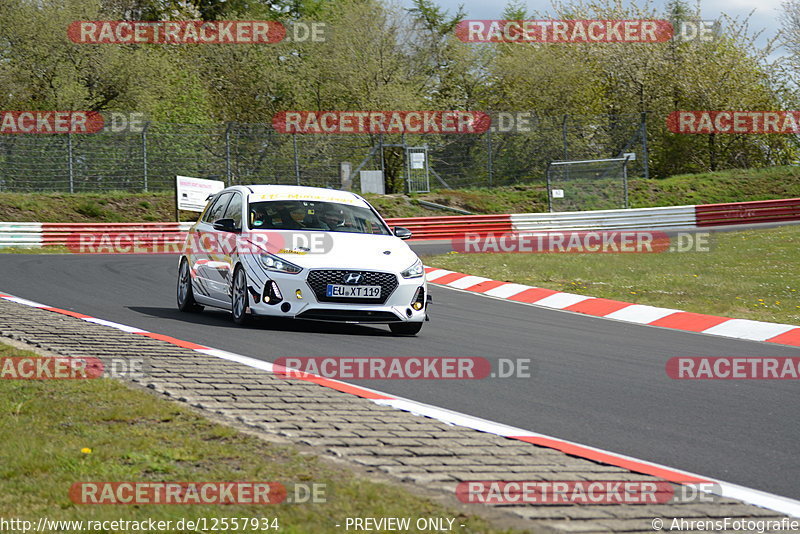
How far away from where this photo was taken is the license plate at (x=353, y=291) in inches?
424

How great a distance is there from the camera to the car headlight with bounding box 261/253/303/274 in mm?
10828

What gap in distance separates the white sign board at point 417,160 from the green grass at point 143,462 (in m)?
31.8

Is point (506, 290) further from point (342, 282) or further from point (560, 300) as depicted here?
point (342, 282)

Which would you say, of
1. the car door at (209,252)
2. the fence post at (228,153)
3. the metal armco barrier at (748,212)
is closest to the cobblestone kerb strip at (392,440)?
the car door at (209,252)

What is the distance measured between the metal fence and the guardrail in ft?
13.3

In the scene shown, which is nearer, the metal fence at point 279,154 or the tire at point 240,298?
the tire at point 240,298

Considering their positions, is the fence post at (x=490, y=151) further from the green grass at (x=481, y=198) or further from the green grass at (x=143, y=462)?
the green grass at (x=143, y=462)

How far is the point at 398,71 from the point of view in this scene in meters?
48.8

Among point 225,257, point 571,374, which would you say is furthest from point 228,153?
point 571,374

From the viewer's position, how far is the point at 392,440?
5.54 m

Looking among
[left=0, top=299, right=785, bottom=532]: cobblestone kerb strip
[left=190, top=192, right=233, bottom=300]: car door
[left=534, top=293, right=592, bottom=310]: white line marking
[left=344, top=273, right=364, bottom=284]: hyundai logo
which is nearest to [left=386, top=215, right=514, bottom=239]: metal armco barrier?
[left=534, top=293, right=592, bottom=310]: white line marking

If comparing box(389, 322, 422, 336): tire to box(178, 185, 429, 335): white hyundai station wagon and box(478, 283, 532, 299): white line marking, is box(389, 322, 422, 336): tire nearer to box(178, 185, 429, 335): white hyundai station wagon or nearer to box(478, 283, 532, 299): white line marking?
box(178, 185, 429, 335): white hyundai station wagon

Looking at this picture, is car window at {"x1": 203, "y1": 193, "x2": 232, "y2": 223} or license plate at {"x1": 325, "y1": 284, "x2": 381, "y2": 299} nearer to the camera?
license plate at {"x1": 325, "y1": 284, "x2": 381, "y2": 299}

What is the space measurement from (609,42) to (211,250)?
43.4 meters
